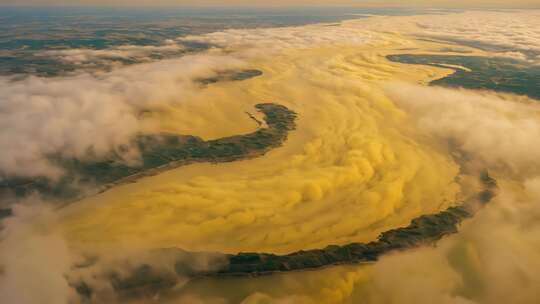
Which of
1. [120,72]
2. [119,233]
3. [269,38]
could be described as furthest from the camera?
[269,38]

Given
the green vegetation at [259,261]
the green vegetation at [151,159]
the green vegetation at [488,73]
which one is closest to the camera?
the green vegetation at [259,261]

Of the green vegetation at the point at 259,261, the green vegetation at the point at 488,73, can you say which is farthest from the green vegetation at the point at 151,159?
the green vegetation at the point at 488,73

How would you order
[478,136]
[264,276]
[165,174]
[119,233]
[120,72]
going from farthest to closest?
[120,72] → [478,136] → [165,174] → [119,233] → [264,276]

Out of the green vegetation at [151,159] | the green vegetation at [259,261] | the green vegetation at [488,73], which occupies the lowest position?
the green vegetation at [259,261]

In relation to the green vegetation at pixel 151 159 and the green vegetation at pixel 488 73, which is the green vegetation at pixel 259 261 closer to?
the green vegetation at pixel 151 159

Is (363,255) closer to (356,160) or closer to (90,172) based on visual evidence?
(356,160)

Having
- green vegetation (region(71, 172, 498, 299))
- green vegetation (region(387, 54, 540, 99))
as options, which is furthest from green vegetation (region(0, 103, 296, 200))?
green vegetation (region(387, 54, 540, 99))

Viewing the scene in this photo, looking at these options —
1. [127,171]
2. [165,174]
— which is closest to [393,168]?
[165,174]

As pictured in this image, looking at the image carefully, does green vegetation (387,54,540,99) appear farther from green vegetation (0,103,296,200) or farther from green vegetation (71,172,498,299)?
green vegetation (71,172,498,299)
